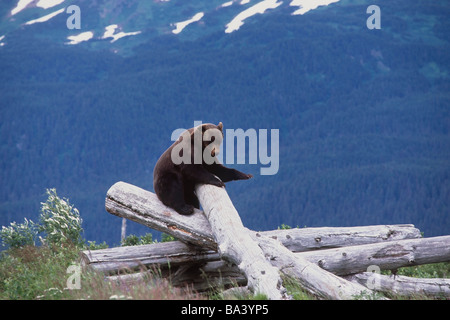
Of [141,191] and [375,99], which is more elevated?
[141,191]

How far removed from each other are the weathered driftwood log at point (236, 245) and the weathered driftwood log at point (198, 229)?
0.46m

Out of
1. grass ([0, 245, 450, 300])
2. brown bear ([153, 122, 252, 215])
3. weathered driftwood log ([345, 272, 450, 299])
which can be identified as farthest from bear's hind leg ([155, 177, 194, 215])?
weathered driftwood log ([345, 272, 450, 299])

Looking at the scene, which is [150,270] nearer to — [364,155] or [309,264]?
[309,264]

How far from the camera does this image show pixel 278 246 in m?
7.64

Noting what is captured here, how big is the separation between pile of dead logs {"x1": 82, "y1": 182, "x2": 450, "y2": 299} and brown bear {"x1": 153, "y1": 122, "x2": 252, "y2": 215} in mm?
176

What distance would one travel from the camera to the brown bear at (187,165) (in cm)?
809

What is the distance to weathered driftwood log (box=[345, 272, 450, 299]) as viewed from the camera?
27.5ft

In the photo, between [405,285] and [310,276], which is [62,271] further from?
[405,285]

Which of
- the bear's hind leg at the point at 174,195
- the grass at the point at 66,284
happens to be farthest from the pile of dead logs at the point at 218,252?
the grass at the point at 66,284

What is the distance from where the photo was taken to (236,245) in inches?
272

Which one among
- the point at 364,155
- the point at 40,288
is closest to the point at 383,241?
the point at 40,288
